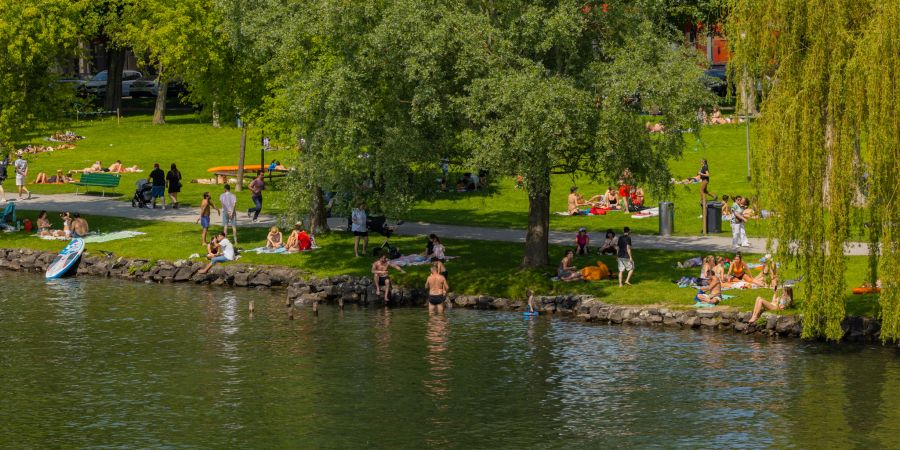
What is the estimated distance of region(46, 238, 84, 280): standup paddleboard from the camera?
1770 inches

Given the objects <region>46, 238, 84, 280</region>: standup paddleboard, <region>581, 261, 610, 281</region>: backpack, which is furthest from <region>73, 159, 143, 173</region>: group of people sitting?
<region>581, 261, 610, 281</region>: backpack

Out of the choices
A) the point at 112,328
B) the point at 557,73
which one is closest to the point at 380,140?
the point at 557,73

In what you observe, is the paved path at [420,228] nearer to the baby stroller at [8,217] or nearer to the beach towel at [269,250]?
the baby stroller at [8,217]

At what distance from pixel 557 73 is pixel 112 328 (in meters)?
13.8

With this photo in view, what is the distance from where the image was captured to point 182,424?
26391 millimetres

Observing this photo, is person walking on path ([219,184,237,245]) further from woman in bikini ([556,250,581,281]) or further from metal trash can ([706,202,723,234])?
metal trash can ([706,202,723,234])

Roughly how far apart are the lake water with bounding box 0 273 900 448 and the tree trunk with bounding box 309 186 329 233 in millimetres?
7780

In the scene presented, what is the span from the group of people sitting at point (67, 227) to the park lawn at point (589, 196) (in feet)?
38.4

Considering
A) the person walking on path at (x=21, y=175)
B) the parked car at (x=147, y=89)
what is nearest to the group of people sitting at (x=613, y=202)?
the person walking on path at (x=21, y=175)

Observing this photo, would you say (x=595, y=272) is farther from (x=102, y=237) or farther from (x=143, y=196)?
(x=143, y=196)

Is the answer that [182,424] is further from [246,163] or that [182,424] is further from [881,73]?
[246,163]

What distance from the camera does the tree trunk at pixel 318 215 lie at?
45750mm

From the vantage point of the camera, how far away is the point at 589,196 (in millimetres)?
54219

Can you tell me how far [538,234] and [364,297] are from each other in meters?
5.37
